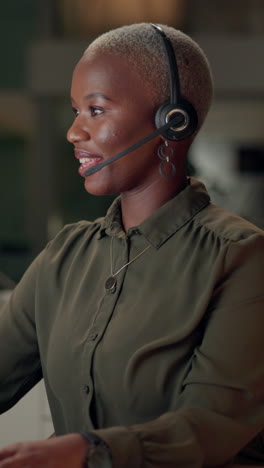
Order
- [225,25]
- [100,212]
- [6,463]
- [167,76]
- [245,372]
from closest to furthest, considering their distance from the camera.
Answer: [6,463], [245,372], [167,76], [100,212], [225,25]

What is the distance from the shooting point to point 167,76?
49.5 inches

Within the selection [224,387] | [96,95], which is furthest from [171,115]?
[224,387]

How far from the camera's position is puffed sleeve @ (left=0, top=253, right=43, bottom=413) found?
4.71 feet

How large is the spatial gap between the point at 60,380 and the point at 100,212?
5428mm

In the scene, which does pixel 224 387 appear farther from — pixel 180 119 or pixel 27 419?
pixel 27 419

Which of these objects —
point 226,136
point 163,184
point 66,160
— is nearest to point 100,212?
point 66,160

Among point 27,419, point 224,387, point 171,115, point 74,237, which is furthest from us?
point 27,419

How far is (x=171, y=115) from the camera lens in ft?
4.08

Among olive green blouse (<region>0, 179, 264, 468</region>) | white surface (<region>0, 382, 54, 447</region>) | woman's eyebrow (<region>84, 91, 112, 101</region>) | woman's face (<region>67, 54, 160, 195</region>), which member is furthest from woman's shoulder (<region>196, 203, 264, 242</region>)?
white surface (<region>0, 382, 54, 447</region>)

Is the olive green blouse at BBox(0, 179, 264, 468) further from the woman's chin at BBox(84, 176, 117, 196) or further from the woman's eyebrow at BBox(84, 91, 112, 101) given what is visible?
the woman's eyebrow at BBox(84, 91, 112, 101)

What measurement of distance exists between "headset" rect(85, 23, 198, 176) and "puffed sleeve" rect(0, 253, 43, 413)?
0.28 metres

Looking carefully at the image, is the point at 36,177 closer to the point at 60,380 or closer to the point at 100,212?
the point at 100,212

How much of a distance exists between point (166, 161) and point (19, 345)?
410 millimetres

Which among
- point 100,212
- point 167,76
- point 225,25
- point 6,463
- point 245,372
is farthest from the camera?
point 225,25
